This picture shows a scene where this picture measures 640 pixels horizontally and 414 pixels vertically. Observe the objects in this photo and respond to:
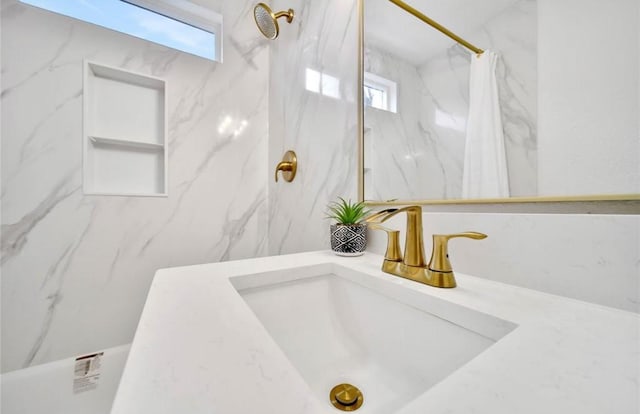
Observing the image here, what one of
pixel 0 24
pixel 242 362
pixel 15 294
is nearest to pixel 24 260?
pixel 15 294

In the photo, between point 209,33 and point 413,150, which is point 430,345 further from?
point 209,33

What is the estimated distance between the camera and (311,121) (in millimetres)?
1182

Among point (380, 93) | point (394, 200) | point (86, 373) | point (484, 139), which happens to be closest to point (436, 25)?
point (380, 93)

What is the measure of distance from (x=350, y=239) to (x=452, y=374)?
1.79 ft

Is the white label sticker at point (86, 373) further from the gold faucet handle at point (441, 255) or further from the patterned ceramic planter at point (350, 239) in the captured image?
the gold faucet handle at point (441, 255)

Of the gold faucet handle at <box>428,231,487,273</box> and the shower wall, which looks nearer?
the gold faucet handle at <box>428,231,487,273</box>

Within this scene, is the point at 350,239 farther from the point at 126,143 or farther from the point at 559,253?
the point at 126,143

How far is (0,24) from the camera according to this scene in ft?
3.35

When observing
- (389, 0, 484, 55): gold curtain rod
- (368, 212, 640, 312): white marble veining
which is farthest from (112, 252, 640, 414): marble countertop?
(389, 0, 484, 55): gold curtain rod

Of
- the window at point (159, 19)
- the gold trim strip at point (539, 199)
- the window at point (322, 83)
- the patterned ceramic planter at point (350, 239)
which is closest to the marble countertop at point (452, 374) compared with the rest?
the gold trim strip at point (539, 199)

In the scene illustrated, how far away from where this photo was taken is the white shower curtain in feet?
1.74

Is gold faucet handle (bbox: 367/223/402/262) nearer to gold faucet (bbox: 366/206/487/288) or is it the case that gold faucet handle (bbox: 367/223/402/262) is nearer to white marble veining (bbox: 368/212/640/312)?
gold faucet (bbox: 366/206/487/288)

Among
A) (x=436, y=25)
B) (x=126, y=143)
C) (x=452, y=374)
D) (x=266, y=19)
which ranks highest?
(x=266, y=19)

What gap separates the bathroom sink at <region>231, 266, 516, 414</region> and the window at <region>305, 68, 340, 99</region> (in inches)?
29.5
